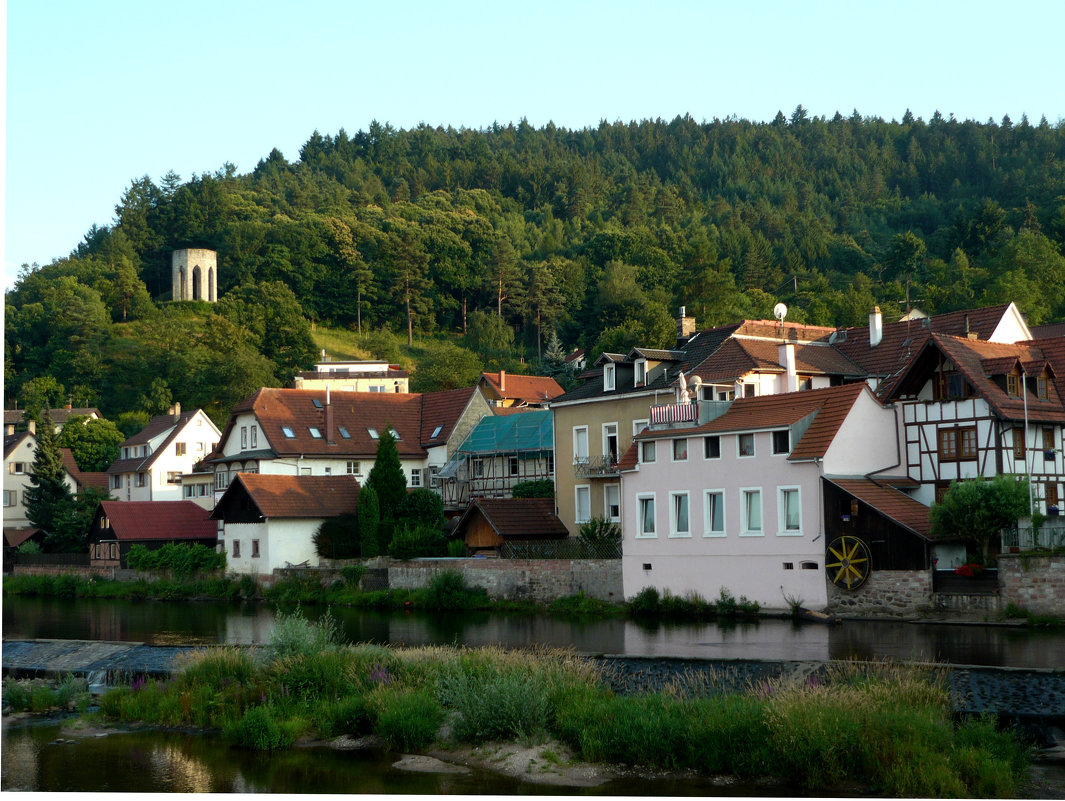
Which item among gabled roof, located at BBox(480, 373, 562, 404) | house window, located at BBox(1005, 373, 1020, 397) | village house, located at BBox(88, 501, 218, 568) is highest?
gabled roof, located at BBox(480, 373, 562, 404)

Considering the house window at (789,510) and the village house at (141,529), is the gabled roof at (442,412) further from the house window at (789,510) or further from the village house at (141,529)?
the house window at (789,510)

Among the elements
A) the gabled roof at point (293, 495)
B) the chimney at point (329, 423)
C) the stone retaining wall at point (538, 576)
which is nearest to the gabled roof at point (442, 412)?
the chimney at point (329, 423)

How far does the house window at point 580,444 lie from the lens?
49.6 metres

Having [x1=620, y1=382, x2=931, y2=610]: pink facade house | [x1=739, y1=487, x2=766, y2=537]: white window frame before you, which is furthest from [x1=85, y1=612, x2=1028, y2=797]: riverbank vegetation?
[x1=739, y1=487, x2=766, y2=537]: white window frame

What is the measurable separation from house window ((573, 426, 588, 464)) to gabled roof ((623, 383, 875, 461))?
10.1m

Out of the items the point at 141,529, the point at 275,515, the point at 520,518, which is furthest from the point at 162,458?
the point at 520,518

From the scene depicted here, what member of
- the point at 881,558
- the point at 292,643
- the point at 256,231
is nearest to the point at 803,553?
the point at 881,558

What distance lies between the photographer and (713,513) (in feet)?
125

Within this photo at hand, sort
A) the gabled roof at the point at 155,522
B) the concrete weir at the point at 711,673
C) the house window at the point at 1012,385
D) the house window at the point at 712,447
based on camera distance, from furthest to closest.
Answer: the gabled roof at the point at 155,522
the house window at the point at 712,447
the house window at the point at 1012,385
the concrete weir at the point at 711,673

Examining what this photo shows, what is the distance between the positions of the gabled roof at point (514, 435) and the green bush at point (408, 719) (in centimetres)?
3586

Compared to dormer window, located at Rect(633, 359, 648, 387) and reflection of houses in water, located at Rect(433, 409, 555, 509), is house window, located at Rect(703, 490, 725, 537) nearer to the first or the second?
dormer window, located at Rect(633, 359, 648, 387)

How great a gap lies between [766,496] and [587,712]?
18563 mm

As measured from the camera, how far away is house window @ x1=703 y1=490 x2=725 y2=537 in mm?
37812

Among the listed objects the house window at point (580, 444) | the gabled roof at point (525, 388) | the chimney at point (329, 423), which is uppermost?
the gabled roof at point (525, 388)
